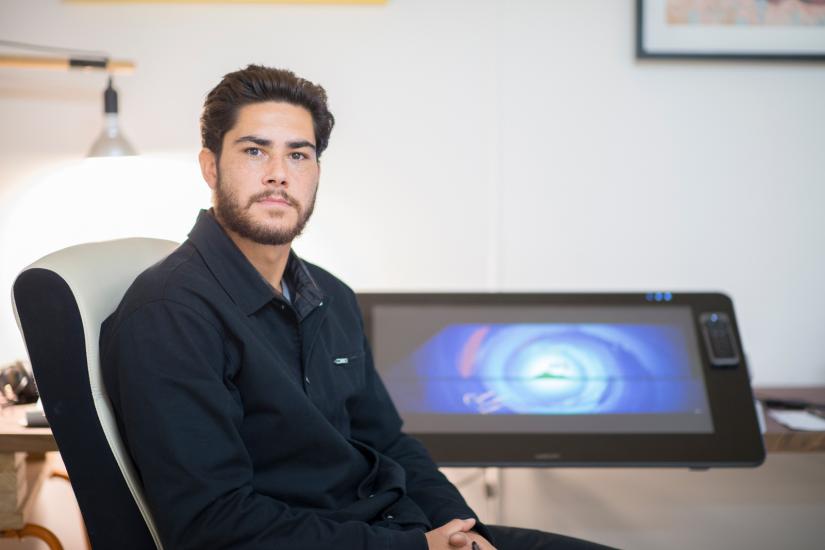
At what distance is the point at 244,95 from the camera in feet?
5.02

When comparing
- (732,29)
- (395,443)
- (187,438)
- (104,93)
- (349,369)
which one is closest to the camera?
(187,438)

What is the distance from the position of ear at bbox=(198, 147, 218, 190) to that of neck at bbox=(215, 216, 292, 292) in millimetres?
71

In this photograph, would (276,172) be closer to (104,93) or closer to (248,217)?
(248,217)

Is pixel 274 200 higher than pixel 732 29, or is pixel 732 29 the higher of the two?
pixel 732 29

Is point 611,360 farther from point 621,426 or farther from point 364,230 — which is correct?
point 364,230

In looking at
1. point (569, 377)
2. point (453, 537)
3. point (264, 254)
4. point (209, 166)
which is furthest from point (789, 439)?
point (209, 166)

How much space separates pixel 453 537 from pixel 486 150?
1.42 meters

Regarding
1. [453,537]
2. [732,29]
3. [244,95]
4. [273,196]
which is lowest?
[453,537]

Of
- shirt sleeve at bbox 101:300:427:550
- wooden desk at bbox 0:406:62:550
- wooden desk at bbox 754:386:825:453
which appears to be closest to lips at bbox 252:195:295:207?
shirt sleeve at bbox 101:300:427:550

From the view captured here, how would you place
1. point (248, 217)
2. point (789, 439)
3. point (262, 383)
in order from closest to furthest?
point (262, 383) → point (248, 217) → point (789, 439)

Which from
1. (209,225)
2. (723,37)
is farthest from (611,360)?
(209,225)

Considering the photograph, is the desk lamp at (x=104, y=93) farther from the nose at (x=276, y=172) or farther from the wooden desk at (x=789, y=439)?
the wooden desk at (x=789, y=439)

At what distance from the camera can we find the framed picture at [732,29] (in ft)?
8.50

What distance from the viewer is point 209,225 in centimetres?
149
